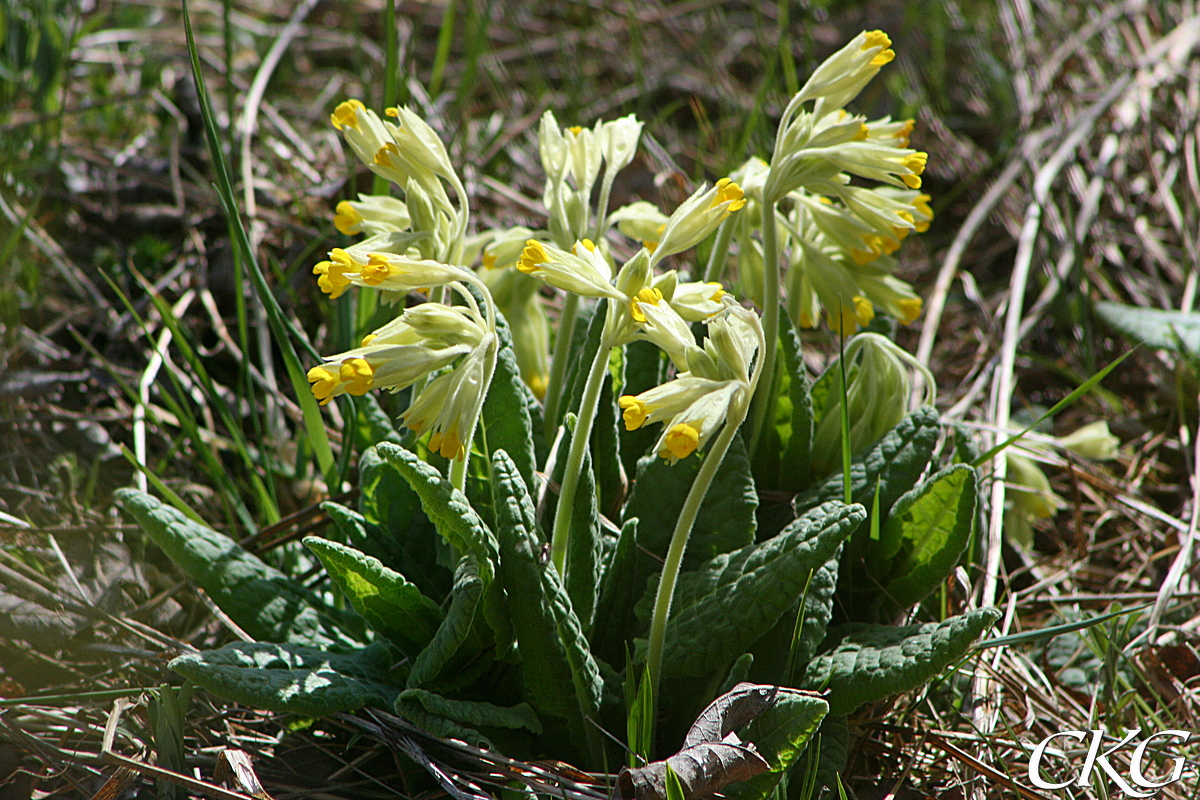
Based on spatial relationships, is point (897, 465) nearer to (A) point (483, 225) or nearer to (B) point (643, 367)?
(B) point (643, 367)

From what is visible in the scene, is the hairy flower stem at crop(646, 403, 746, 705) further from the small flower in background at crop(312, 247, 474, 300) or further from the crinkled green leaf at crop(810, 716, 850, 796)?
the small flower in background at crop(312, 247, 474, 300)

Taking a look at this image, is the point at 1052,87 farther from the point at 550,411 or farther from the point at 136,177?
Result: the point at 136,177

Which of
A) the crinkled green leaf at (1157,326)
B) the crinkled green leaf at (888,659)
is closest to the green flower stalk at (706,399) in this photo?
the crinkled green leaf at (888,659)

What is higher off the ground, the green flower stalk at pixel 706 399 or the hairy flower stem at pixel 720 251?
the hairy flower stem at pixel 720 251

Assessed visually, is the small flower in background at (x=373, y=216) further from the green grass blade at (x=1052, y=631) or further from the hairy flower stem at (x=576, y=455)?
the green grass blade at (x=1052, y=631)

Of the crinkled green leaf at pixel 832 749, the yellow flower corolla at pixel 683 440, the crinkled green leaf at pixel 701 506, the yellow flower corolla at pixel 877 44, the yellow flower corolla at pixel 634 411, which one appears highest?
the yellow flower corolla at pixel 877 44

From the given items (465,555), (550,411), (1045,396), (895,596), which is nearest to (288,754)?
(465,555)

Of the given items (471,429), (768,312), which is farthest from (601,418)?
(471,429)
